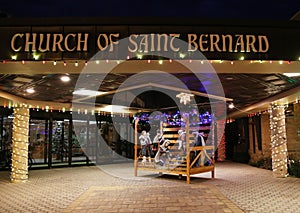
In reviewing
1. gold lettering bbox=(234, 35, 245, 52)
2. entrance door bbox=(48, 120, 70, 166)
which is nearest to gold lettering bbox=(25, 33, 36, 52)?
gold lettering bbox=(234, 35, 245, 52)

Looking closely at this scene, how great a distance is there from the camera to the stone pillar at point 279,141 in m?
9.44

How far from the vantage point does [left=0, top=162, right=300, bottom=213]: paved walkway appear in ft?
17.8

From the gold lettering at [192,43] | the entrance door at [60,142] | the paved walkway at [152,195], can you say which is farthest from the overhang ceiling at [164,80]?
the paved walkway at [152,195]

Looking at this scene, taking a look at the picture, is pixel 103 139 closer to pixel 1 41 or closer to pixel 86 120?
pixel 86 120

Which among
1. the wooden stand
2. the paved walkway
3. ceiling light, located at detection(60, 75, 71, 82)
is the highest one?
ceiling light, located at detection(60, 75, 71, 82)

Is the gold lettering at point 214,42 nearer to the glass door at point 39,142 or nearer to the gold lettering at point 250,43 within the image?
the gold lettering at point 250,43

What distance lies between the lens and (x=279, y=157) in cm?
955

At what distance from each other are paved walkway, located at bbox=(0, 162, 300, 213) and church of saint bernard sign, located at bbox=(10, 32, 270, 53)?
2.96 metres

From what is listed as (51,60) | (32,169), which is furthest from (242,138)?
(51,60)

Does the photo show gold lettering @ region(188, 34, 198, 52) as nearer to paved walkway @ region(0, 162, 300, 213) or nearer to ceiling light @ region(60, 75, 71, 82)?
paved walkway @ region(0, 162, 300, 213)

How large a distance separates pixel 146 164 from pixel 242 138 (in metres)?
7.30

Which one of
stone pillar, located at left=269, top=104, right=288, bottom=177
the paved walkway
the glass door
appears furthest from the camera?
the glass door

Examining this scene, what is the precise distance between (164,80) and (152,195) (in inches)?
134

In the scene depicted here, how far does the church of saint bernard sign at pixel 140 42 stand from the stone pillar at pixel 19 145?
17.4 ft
